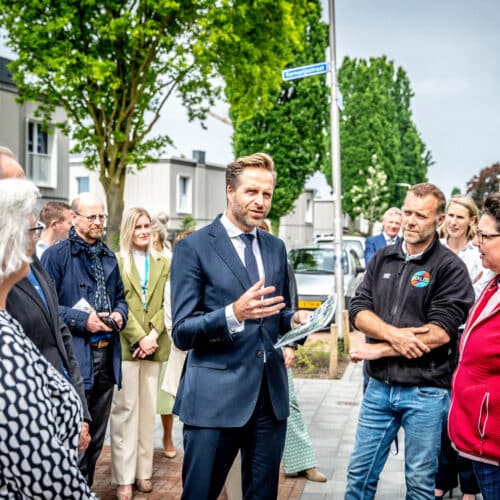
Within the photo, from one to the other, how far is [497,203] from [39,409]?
7.47 feet

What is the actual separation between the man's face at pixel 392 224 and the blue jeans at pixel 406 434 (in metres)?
6.16

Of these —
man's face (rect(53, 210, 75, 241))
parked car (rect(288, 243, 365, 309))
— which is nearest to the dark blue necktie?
man's face (rect(53, 210, 75, 241))

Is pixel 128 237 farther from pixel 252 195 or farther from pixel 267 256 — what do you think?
pixel 252 195

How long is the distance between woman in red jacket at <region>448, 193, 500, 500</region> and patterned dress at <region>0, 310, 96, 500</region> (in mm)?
1826

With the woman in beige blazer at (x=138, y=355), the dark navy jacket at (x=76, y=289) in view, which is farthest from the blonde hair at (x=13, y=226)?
the woman in beige blazer at (x=138, y=355)

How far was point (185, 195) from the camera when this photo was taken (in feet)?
148

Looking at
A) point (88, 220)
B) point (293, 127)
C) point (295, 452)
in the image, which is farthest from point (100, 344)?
point (293, 127)

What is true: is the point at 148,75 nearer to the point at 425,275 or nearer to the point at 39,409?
the point at 425,275

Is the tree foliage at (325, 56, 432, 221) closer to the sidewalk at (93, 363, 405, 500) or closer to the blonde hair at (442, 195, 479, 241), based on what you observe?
the sidewalk at (93, 363, 405, 500)

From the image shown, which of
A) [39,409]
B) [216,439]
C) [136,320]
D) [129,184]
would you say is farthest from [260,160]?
[129,184]

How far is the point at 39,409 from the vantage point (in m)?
2.06

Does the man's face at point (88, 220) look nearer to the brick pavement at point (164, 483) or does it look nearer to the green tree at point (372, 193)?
the brick pavement at point (164, 483)

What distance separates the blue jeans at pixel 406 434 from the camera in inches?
155

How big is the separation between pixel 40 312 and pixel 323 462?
391 cm
